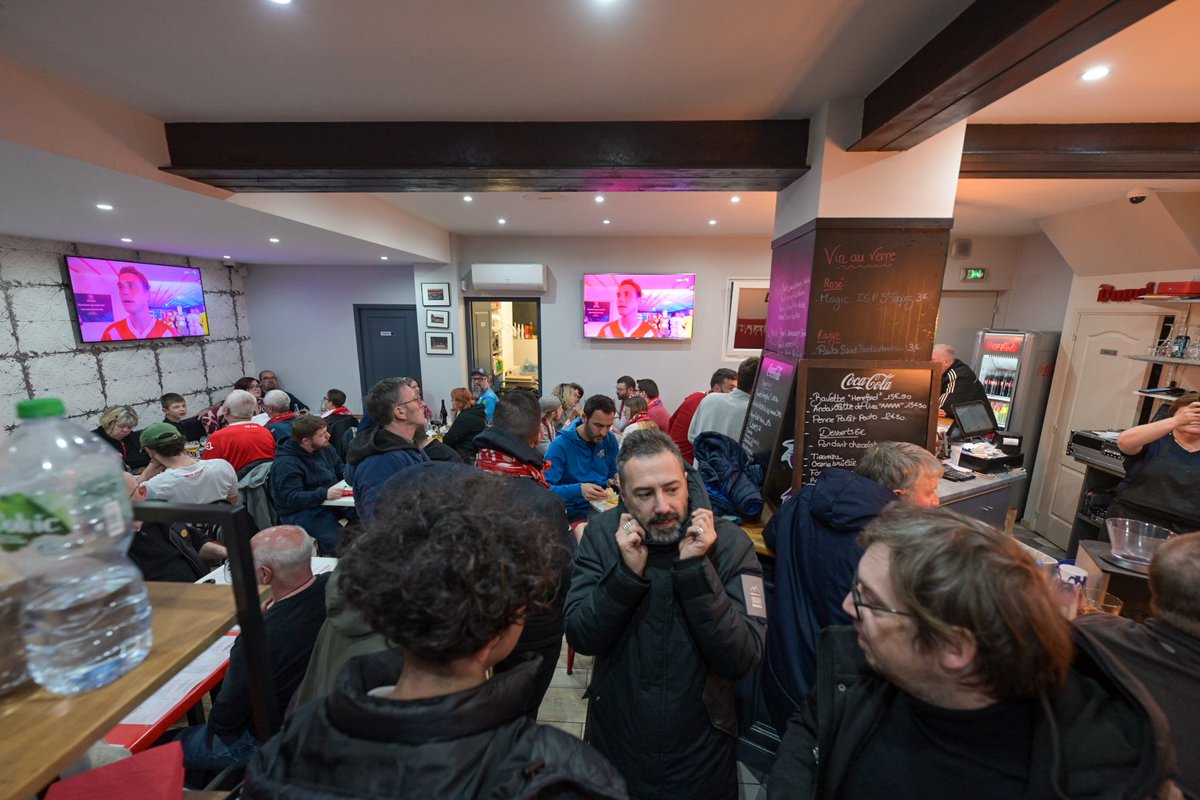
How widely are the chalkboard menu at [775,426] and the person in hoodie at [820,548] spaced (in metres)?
0.77

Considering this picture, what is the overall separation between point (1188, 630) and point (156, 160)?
465cm

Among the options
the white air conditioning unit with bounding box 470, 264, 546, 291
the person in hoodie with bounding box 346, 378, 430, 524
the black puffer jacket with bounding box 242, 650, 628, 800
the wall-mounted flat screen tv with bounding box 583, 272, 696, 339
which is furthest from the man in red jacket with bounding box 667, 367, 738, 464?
the black puffer jacket with bounding box 242, 650, 628, 800

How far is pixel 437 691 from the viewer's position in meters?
0.73

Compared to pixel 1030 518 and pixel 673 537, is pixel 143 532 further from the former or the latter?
pixel 1030 518

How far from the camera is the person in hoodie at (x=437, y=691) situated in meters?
0.64

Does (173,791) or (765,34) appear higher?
(765,34)

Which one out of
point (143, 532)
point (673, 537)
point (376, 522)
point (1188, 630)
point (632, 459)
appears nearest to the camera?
point (376, 522)

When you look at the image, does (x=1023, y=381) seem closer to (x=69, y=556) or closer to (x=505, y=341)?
(x=69, y=556)

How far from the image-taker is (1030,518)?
4969 millimetres

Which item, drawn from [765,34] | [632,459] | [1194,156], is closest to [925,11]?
[765,34]

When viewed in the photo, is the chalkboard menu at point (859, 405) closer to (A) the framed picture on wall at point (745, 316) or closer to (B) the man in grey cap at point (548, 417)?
(B) the man in grey cap at point (548, 417)

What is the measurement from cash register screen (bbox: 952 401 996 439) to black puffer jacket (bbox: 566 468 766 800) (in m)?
3.15

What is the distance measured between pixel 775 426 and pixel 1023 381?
13.6ft

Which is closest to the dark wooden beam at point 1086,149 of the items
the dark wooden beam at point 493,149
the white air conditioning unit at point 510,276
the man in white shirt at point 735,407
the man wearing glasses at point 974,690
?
the dark wooden beam at point 493,149
